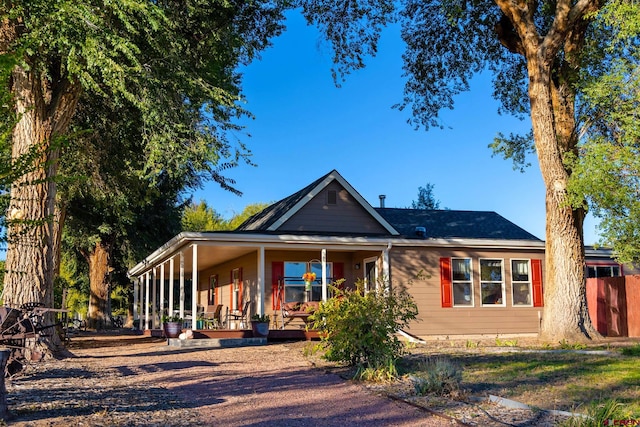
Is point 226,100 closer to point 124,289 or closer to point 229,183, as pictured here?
point 229,183

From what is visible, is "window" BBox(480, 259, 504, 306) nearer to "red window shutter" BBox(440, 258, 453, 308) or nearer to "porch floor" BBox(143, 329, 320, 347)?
"red window shutter" BBox(440, 258, 453, 308)

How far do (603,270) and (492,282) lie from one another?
566cm

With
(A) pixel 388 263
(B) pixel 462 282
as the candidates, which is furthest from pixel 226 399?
(B) pixel 462 282

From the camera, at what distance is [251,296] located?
60.6 feet

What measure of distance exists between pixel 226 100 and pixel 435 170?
1541 inches

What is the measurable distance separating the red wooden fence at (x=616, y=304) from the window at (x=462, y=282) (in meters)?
3.77

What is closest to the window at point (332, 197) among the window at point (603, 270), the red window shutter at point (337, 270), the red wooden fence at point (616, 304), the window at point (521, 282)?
the red window shutter at point (337, 270)

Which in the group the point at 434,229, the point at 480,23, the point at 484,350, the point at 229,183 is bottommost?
the point at 484,350

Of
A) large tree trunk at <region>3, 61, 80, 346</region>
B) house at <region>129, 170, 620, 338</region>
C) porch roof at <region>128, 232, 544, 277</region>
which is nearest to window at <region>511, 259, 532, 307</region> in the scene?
house at <region>129, 170, 620, 338</region>

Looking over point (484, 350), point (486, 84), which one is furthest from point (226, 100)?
point (486, 84)

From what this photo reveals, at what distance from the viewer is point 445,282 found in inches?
696

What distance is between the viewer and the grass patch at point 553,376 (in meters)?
6.72

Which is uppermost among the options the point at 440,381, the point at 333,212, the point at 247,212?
the point at 247,212

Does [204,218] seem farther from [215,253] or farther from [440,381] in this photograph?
[440,381]
